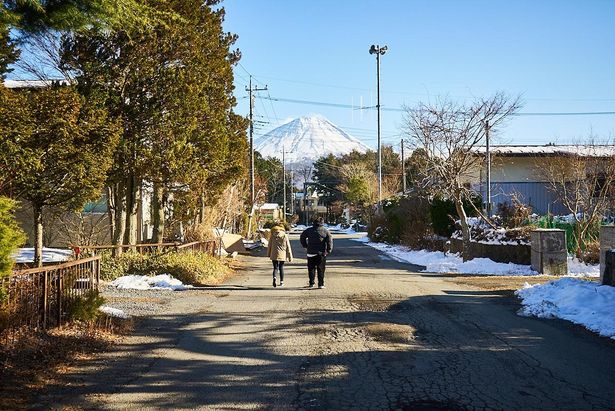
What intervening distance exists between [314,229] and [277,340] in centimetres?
616

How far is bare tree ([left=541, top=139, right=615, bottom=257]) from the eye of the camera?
19859 millimetres

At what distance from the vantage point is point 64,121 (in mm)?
10320

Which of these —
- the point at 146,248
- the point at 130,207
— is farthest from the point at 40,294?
the point at 130,207

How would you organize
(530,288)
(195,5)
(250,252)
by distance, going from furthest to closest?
1. (250,252)
2. (195,5)
3. (530,288)

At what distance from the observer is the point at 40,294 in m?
7.69

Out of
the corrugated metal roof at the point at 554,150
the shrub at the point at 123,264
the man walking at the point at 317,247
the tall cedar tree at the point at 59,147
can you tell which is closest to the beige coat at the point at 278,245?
the man walking at the point at 317,247

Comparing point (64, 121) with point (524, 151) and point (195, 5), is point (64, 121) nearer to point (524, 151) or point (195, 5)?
point (195, 5)

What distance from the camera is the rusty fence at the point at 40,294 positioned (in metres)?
6.95

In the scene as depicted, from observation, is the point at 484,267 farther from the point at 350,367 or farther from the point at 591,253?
the point at 350,367

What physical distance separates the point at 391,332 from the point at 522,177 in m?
28.2

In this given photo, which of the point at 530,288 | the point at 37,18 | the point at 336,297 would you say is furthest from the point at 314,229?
the point at 37,18

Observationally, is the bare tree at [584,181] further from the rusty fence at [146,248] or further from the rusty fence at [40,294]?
the rusty fence at [40,294]

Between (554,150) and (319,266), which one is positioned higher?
(554,150)

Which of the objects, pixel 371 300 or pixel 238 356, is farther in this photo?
pixel 371 300
